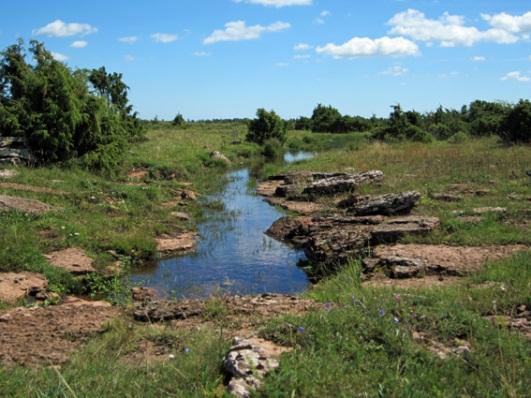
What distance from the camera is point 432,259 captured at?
905 cm

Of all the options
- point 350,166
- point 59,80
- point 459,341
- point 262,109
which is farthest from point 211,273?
point 262,109

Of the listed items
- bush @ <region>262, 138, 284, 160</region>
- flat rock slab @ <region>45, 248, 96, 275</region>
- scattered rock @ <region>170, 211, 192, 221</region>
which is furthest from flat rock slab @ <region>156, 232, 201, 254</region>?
bush @ <region>262, 138, 284, 160</region>

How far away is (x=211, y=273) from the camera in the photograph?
10.6 m

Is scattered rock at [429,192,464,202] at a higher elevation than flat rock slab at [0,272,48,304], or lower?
higher

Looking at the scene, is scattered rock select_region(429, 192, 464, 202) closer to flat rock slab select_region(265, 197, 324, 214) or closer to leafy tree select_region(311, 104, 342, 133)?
flat rock slab select_region(265, 197, 324, 214)

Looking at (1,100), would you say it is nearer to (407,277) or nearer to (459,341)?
(407,277)

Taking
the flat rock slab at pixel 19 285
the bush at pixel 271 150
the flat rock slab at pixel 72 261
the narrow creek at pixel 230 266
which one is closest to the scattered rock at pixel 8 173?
the narrow creek at pixel 230 266

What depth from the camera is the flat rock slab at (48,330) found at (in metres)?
5.68

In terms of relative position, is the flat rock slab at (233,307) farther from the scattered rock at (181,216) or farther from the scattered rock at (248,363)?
the scattered rock at (181,216)

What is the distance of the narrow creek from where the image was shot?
9.71m

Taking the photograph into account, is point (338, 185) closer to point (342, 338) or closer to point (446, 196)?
point (446, 196)

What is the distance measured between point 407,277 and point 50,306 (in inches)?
216

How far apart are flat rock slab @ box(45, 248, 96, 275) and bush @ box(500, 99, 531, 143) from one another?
21.4 m

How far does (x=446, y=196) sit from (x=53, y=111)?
486 inches
